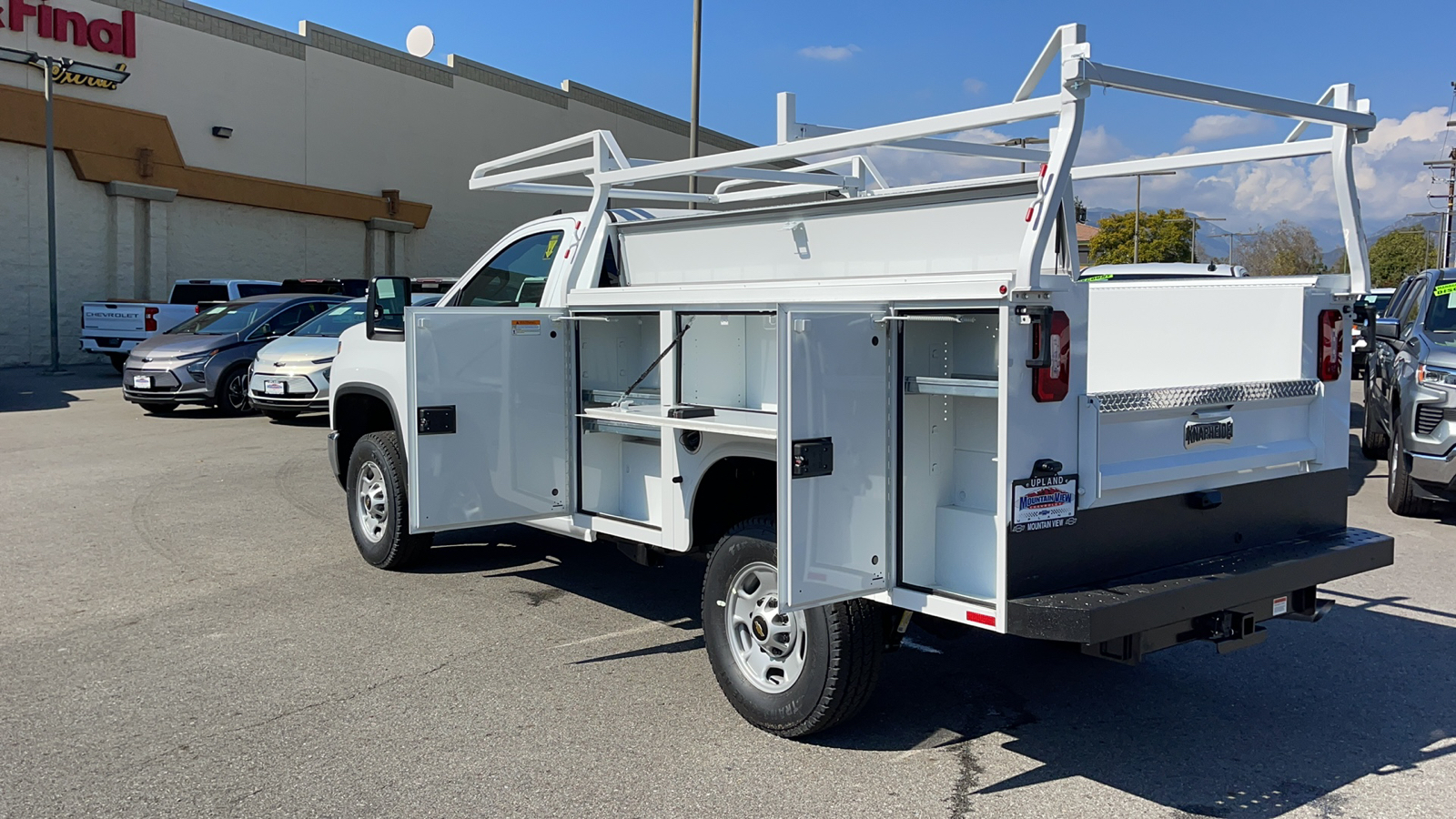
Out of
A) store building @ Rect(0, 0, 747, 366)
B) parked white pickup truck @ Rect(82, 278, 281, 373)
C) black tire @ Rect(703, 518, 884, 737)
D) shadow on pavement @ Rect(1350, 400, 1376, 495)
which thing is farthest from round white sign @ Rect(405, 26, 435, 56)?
black tire @ Rect(703, 518, 884, 737)

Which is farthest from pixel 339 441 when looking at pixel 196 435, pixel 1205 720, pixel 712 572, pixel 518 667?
pixel 196 435

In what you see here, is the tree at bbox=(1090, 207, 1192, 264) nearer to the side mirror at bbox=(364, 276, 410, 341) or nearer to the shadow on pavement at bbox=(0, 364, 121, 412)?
the shadow on pavement at bbox=(0, 364, 121, 412)

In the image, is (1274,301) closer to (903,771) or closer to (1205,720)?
(1205,720)

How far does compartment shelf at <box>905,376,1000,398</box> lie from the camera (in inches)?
159

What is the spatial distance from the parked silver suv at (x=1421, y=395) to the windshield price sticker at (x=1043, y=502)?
5.07 m

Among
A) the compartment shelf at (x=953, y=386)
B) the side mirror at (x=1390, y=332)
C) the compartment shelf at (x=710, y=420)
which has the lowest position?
the compartment shelf at (x=710, y=420)

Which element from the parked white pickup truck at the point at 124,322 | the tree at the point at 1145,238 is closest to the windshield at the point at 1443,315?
the parked white pickup truck at the point at 124,322

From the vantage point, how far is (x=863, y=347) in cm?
415

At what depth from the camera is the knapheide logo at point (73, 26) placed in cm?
2494

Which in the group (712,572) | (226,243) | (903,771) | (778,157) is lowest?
(903,771)

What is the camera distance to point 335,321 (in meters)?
16.2

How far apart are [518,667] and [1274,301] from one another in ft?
12.4

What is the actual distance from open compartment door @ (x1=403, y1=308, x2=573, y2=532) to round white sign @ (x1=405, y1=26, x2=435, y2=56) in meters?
31.2

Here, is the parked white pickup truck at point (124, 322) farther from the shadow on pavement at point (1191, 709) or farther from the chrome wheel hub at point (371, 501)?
the shadow on pavement at point (1191, 709)
